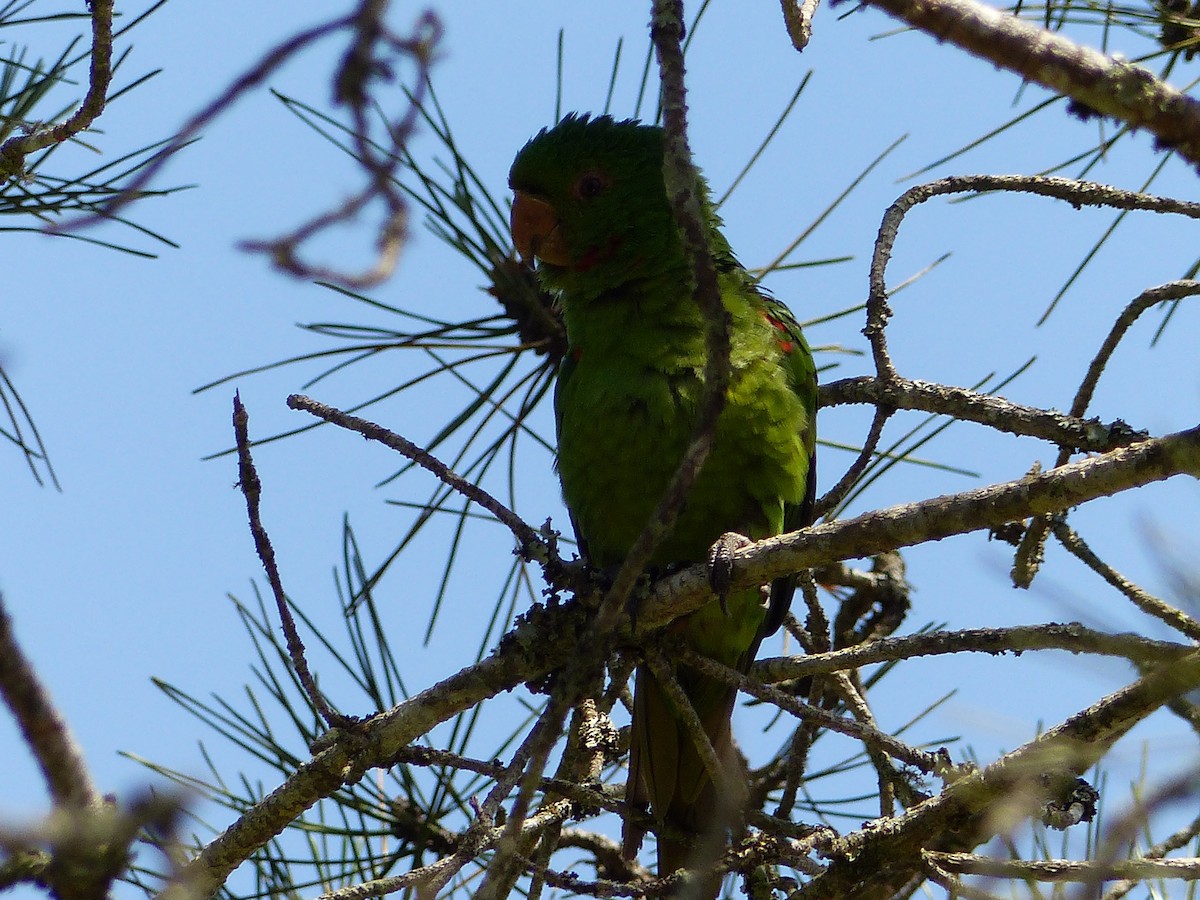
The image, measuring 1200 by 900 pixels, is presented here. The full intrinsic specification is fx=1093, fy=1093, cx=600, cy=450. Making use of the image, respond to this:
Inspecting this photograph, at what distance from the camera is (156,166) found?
1.58 meters

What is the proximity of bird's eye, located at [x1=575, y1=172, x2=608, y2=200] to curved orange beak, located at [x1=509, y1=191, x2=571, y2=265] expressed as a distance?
0.34 ft

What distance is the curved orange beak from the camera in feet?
10.8

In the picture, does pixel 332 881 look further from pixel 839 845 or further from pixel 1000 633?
pixel 1000 633

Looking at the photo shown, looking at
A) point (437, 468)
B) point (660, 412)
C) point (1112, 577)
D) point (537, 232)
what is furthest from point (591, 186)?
point (1112, 577)

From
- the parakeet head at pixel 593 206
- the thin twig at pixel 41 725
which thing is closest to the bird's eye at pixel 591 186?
the parakeet head at pixel 593 206

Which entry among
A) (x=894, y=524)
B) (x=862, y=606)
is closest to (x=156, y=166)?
(x=894, y=524)

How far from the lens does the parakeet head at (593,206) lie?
127 inches

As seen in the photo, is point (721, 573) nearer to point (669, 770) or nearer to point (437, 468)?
point (437, 468)

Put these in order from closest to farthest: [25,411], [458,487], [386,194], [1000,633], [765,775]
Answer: [386,194] → [1000,633] → [458,487] → [25,411] → [765,775]

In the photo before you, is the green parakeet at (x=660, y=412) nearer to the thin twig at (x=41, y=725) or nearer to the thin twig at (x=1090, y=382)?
the thin twig at (x=1090, y=382)

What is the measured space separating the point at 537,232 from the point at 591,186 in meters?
0.23

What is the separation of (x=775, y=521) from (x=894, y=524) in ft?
3.75

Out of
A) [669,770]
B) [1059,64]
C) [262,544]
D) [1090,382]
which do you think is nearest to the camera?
[1059,64]

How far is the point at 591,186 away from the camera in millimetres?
3389
